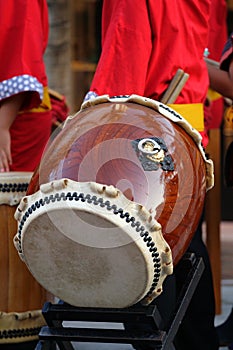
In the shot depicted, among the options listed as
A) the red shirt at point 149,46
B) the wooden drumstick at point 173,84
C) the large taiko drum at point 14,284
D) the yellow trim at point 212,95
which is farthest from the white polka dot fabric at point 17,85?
the yellow trim at point 212,95

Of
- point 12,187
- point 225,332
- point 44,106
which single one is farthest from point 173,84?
point 225,332

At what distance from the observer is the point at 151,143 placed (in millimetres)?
2391

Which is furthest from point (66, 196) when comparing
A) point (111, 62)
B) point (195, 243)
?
point (195, 243)

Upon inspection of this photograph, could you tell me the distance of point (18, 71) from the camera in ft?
10.8

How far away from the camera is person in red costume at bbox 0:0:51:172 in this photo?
3.30 meters

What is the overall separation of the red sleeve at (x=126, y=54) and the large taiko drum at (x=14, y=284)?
530mm

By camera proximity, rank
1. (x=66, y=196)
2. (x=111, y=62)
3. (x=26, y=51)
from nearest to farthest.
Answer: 1. (x=66, y=196)
2. (x=111, y=62)
3. (x=26, y=51)

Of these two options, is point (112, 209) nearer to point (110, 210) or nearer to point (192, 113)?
point (110, 210)

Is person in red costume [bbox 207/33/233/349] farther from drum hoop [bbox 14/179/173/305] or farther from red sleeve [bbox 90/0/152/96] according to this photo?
drum hoop [bbox 14/179/173/305]

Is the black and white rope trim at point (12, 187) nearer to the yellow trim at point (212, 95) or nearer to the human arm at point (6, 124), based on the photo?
the human arm at point (6, 124)

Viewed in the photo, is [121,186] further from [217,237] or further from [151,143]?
[217,237]

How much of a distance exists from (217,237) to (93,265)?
2.34m

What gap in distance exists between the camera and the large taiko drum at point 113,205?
225 cm

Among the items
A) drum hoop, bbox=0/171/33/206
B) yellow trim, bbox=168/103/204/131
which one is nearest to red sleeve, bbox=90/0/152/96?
yellow trim, bbox=168/103/204/131
